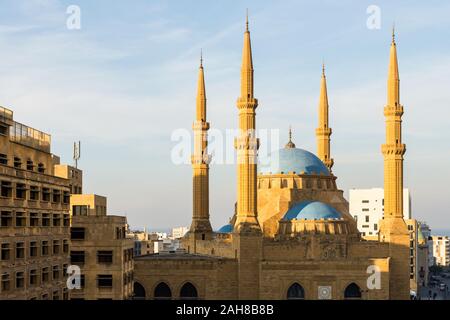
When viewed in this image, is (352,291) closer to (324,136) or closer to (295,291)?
(295,291)

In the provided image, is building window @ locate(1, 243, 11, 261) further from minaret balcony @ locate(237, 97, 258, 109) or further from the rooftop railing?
minaret balcony @ locate(237, 97, 258, 109)

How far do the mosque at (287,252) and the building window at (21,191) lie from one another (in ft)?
106

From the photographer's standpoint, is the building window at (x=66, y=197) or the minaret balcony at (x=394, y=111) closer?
the building window at (x=66, y=197)

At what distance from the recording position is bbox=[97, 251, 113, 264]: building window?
62.4 m

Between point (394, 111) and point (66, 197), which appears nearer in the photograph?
point (66, 197)

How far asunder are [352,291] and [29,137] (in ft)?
128

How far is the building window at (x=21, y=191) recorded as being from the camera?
4474cm

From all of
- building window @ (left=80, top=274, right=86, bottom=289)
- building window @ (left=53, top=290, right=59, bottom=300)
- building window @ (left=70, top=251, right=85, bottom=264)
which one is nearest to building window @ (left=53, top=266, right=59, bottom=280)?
building window @ (left=53, top=290, right=59, bottom=300)

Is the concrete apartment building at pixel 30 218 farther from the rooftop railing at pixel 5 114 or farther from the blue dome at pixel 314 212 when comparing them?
the blue dome at pixel 314 212

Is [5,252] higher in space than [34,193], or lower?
lower

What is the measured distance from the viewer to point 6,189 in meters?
42.9

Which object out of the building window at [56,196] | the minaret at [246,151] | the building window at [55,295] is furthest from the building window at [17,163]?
the minaret at [246,151]

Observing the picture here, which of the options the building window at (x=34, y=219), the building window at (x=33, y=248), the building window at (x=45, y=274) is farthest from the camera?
the building window at (x=45, y=274)

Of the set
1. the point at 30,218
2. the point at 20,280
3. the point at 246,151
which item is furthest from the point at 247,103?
the point at 20,280
